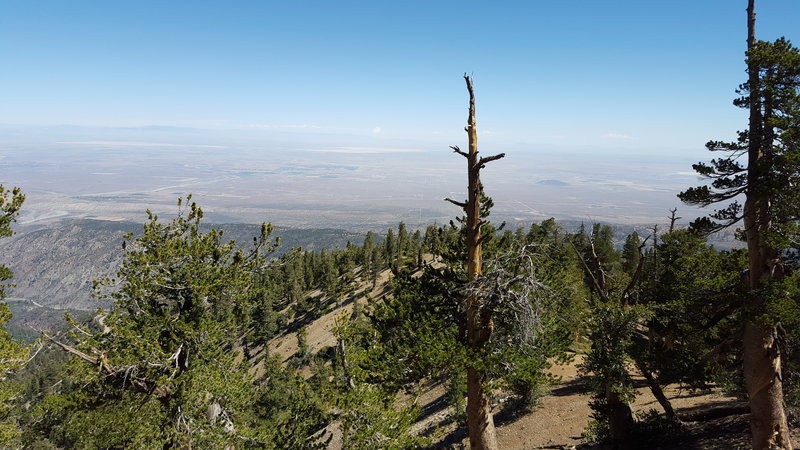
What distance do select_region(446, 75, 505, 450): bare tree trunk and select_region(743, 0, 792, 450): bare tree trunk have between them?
7212 millimetres

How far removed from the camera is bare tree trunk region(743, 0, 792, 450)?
10.2 m

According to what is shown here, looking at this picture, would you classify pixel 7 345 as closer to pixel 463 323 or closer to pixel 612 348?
pixel 463 323

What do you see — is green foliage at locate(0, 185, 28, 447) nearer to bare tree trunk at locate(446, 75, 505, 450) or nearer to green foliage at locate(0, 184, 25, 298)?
green foliage at locate(0, 184, 25, 298)

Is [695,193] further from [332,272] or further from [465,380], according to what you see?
[332,272]

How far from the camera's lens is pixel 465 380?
1088cm

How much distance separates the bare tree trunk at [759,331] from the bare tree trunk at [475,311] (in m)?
7.21

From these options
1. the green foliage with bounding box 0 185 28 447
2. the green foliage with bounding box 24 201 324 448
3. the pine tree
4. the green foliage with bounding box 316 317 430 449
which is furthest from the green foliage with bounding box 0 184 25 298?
the pine tree

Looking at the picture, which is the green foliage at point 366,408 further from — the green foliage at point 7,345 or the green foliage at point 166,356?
the green foliage at point 7,345

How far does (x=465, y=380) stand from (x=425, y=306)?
2.45 metres

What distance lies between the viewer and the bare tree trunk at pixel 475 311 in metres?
9.37

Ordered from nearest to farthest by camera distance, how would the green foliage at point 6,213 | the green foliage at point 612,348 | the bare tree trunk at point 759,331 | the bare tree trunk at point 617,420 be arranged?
the bare tree trunk at point 759,331 < the green foliage at point 6,213 < the green foliage at point 612,348 < the bare tree trunk at point 617,420

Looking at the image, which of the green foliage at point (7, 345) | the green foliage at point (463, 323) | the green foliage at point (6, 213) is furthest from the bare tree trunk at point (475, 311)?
the green foliage at point (6, 213)

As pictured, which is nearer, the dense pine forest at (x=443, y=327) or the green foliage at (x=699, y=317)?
the dense pine forest at (x=443, y=327)

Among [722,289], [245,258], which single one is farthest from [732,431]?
[245,258]
